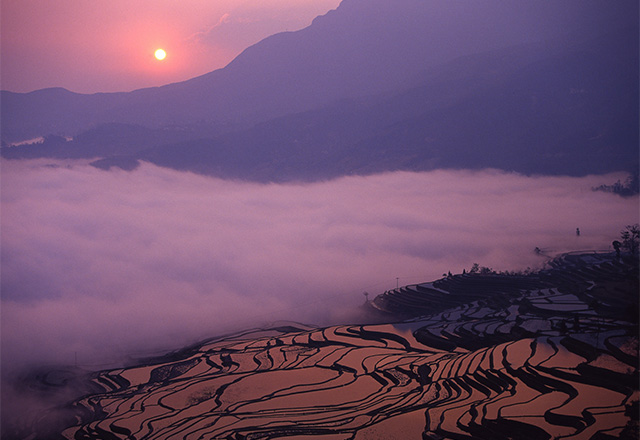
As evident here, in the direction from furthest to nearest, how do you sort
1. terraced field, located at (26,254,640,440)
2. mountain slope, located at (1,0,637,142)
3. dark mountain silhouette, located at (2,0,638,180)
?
mountain slope, located at (1,0,637,142), dark mountain silhouette, located at (2,0,638,180), terraced field, located at (26,254,640,440)

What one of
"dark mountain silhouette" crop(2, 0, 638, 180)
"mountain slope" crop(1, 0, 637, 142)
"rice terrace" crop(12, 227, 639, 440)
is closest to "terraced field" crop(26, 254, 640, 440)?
"rice terrace" crop(12, 227, 639, 440)

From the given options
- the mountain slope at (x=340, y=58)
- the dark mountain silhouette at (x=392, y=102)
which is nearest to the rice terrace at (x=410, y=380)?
the dark mountain silhouette at (x=392, y=102)

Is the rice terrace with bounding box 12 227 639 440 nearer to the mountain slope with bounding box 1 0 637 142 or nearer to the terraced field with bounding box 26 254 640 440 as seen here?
the terraced field with bounding box 26 254 640 440

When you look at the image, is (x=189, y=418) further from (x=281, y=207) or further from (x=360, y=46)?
(x=360, y=46)

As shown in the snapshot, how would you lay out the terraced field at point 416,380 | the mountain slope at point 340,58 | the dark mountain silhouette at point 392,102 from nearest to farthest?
the terraced field at point 416,380 < the dark mountain silhouette at point 392,102 < the mountain slope at point 340,58

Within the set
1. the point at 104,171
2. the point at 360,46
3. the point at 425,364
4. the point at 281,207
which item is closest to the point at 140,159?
the point at 104,171

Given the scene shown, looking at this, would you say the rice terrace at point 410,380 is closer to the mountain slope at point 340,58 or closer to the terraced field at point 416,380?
the terraced field at point 416,380
